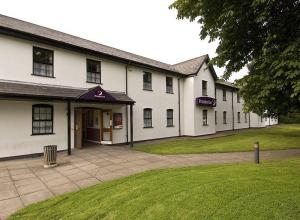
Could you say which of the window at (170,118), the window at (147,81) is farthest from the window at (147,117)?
the window at (170,118)

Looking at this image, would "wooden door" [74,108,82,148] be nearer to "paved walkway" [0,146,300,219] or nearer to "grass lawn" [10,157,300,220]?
"paved walkway" [0,146,300,219]

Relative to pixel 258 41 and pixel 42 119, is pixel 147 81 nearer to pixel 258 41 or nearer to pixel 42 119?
pixel 42 119

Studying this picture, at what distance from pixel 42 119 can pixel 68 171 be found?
4.85 metres

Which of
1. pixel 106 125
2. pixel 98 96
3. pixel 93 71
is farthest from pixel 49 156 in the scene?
pixel 93 71

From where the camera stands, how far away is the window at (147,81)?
18.0 metres

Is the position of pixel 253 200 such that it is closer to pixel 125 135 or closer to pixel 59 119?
pixel 59 119

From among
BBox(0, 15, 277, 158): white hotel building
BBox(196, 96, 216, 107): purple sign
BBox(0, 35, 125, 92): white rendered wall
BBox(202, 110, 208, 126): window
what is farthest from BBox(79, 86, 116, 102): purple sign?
BBox(202, 110, 208, 126): window

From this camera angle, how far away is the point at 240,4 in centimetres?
601

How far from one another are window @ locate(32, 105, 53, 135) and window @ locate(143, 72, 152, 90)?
311 inches

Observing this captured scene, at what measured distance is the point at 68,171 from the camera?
8500 millimetres

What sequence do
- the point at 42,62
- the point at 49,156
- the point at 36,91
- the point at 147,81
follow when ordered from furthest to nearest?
the point at 147,81, the point at 42,62, the point at 36,91, the point at 49,156

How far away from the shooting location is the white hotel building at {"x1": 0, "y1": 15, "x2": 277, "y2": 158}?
36.0 feet

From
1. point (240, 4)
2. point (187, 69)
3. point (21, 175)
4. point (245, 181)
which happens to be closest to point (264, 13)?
point (240, 4)

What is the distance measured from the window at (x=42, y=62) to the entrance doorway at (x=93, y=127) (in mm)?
2796
